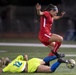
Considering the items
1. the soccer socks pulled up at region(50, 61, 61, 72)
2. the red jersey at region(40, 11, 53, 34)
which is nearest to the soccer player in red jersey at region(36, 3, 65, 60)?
the red jersey at region(40, 11, 53, 34)

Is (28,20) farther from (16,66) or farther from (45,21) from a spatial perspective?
(16,66)

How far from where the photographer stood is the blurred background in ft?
107

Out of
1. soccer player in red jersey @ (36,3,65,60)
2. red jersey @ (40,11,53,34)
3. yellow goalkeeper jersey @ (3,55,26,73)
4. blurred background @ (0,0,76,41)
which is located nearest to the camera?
yellow goalkeeper jersey @ (3,55,26,73)

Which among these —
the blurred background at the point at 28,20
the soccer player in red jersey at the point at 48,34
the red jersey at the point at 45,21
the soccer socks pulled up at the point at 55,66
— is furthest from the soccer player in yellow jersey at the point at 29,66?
the blurred background at the point at 28,20

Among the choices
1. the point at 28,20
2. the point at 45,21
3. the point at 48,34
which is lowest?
the point at 28,20

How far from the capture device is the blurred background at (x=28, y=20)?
3250cm

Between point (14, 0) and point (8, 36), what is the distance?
671 cm

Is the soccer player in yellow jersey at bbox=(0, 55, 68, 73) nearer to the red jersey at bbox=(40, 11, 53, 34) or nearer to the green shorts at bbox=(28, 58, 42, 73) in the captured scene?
the green shorts at bbox=(28, 58, 42, 73)

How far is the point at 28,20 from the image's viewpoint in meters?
36.9

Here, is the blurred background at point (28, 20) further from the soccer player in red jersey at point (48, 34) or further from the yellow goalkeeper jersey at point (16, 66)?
the yellow goalkeeper jersey at point (16, 66)

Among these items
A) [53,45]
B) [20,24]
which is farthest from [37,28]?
[53,45]

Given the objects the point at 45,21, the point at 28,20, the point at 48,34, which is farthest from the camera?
the point at 28,20

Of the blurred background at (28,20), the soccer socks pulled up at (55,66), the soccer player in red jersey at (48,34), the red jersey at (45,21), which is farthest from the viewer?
the blurred background at (28,20)

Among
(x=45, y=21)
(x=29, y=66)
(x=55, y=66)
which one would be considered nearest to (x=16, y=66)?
(x=29, y=66)
